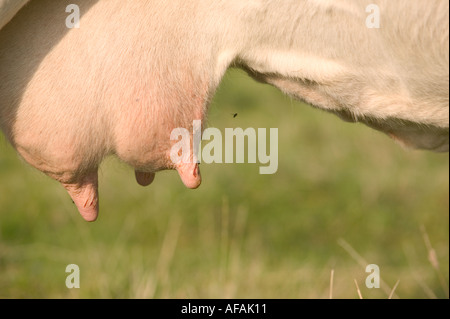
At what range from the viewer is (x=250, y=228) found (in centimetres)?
455

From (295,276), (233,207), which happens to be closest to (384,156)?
(233,207)

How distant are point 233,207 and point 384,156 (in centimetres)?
110

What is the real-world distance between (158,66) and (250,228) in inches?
100

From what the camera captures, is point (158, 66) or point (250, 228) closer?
point (158, 66)

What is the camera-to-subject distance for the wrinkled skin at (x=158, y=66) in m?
Answer: 2.04

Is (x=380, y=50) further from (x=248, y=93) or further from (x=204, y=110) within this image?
(x=248, y=93)

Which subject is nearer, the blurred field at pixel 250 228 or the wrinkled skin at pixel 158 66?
the wrinkled skin at pixel 158 66

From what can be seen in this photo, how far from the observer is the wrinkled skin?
2.04 metres

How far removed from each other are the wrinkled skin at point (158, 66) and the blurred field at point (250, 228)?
3.33 feet

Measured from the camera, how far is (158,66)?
2088 mm

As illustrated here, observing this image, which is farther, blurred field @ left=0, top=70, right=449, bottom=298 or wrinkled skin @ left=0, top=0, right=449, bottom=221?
blurred field @ left=0, top=70, right=449, bottom=298

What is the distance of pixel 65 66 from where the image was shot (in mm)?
2076

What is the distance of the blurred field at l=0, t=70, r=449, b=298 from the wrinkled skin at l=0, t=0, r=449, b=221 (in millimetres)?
1014

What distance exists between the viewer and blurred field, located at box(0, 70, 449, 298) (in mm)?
3354
